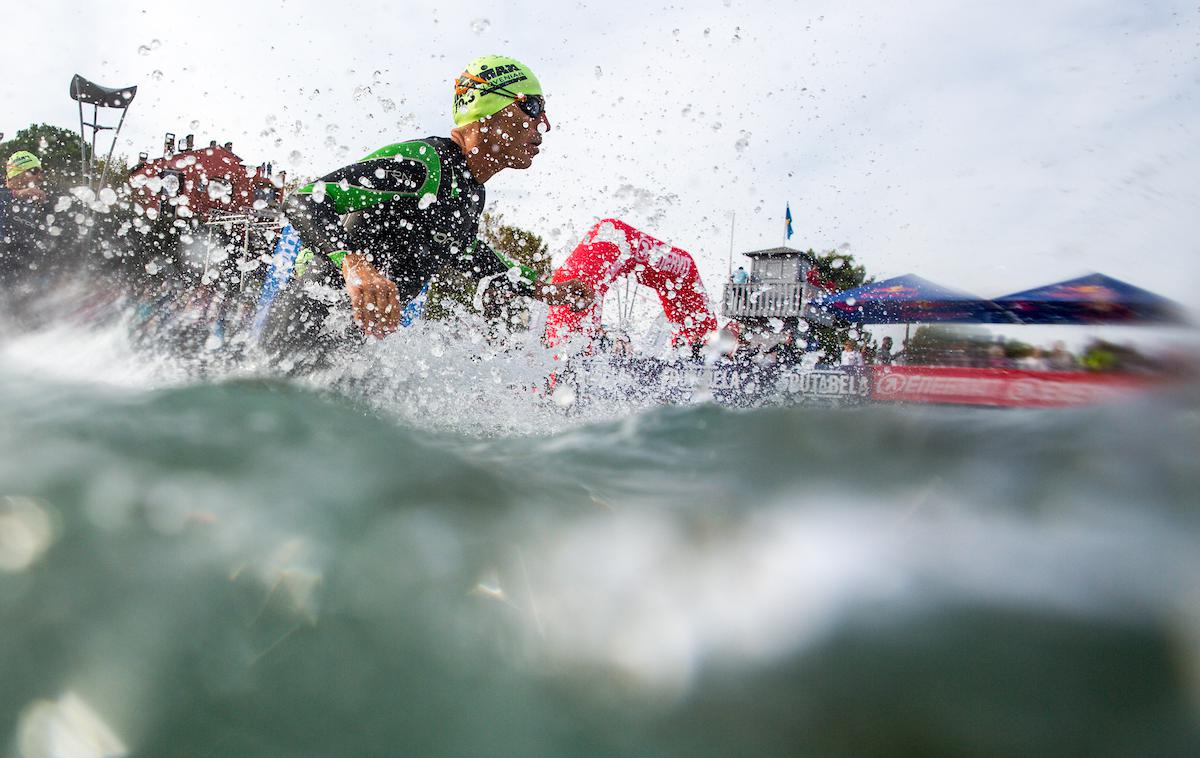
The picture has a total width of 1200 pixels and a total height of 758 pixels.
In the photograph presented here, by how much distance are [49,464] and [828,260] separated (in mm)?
37414

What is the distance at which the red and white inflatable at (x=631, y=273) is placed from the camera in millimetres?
4320

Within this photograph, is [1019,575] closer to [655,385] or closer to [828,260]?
[655,385]

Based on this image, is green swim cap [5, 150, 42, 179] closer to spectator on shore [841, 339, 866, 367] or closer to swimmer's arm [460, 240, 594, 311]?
swimmer's arm [460, 240, 594, 311]

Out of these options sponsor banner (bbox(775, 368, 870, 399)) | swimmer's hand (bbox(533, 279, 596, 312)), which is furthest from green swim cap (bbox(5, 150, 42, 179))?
sponsor banner (bbox(775, 368, 870, 399))

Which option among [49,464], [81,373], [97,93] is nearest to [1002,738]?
[49,464]

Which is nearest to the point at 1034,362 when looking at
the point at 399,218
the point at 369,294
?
the point at 399,218

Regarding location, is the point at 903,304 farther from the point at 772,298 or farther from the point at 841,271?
the point at 841,271

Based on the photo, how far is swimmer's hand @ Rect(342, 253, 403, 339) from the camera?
2.29m

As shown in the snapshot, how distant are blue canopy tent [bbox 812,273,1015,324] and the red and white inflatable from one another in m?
5.24

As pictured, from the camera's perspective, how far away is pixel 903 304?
1123 centimetres

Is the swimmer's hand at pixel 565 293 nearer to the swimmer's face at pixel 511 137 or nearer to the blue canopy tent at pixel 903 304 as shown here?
the swimmer's face at pixel 511 137

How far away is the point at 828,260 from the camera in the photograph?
3581cm

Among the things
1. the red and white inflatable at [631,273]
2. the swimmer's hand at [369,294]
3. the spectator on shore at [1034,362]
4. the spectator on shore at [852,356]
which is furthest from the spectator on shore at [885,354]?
the swimmer's hand at [369,294]

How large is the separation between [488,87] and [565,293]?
1.05 meters
